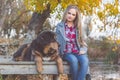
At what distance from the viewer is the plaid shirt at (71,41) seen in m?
7.79

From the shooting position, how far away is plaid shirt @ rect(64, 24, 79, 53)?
25.6 ft

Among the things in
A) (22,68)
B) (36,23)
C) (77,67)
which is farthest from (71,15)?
(36,23)

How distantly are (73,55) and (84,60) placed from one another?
0.25 metres

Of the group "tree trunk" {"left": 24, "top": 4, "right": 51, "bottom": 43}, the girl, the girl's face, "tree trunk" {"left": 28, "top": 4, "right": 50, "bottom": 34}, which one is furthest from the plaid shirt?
"tree trunk" {"left": 28, "top": 4, "right": 50, "bottom": 34}

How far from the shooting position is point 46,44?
24.5 ft

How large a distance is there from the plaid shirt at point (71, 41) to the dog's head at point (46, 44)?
29cm

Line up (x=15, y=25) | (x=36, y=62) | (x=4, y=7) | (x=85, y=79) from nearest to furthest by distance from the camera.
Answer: (x=36, y=62), (x=85, y=79), (x=4, y=7), (x=15, y=25)

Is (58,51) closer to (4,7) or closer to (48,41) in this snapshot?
(48,41)

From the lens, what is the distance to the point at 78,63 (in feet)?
25.0

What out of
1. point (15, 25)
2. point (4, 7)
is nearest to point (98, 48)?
point (15, 25)

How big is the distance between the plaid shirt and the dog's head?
0.29 m

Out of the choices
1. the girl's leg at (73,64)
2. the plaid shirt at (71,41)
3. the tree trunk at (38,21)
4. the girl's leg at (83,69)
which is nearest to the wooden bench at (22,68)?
the girl's leg at (73,64)

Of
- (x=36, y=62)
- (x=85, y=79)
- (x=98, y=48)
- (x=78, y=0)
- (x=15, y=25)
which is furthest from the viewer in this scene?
(x=15, y=25)

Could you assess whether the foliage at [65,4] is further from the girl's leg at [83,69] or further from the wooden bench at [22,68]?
the wooden bench at [22,68]
